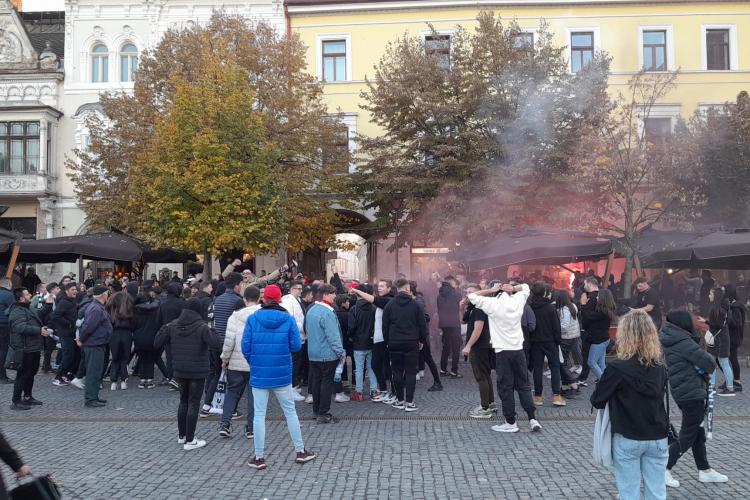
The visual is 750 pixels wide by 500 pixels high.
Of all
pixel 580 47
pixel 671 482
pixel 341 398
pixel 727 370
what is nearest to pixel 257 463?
pixel 341 398

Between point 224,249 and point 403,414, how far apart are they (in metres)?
10.5

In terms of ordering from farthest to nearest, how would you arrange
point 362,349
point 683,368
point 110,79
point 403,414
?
point 110,79 < point 362,349 < point 403,414 < point 683,368

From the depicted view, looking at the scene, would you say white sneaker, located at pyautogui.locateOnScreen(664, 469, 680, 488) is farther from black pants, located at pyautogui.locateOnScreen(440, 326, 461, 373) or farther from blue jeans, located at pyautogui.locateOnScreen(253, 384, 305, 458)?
black pants, located at pyautogui.locateOnScreen(440, 326, 461, 373)

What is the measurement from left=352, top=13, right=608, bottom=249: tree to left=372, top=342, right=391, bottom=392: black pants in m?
8.74

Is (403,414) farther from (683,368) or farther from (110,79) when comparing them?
(110,79)

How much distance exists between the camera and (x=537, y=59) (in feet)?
60.6

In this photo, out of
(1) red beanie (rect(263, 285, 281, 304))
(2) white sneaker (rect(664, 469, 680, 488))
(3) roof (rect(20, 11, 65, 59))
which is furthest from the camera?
(3) roof (rect(20, 11, 65, 59))

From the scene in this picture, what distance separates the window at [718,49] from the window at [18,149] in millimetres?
29154

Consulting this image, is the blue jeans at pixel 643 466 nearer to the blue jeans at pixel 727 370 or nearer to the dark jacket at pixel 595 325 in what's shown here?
the dark jacket at pixel 595 325

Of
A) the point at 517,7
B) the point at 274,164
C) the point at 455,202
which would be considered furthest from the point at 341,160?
the point at 517,7

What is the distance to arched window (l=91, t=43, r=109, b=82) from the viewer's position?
28.0m

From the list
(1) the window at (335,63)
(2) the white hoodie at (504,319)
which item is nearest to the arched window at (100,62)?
(1) the window at (335,63)

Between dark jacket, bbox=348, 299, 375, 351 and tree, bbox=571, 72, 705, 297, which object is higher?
tree, bbox=571, 72, 705, 297

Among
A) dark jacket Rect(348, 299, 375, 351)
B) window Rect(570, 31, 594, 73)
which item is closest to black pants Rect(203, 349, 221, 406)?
dark jacket Rect(348, 299, 375, 351)
